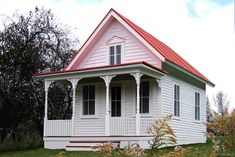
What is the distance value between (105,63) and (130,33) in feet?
6.45

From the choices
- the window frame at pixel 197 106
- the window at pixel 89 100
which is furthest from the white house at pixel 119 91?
the window frame at pixel 197 106

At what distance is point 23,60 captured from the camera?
22641 millimetres

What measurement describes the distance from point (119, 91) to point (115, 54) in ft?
6.15

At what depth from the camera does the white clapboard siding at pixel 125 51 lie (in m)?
18.1

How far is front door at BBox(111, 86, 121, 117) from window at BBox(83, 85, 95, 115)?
1110mm

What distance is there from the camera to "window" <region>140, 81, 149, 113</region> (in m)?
17.8

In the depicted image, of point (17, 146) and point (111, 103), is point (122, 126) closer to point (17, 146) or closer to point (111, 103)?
point (111, 103)

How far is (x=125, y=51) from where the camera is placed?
18766mm

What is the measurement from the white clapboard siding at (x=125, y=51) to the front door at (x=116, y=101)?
4.59ft

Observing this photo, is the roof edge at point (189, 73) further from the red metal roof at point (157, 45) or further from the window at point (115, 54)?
the window at point (115, 54)

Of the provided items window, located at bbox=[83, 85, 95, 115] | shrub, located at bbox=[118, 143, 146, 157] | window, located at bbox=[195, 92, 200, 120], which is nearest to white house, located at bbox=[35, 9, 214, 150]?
window, located at bbox=[83, 85, 95, 115]

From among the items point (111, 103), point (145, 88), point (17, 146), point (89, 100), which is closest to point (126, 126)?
point (145, 88)

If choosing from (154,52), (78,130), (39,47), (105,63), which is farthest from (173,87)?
(39,47)

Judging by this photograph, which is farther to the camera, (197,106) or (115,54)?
(197,106)
